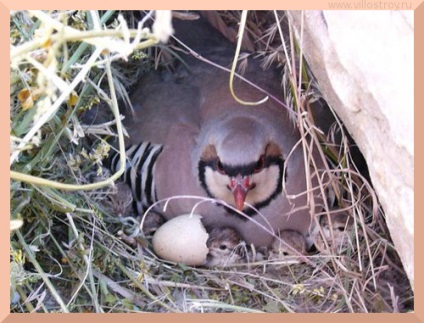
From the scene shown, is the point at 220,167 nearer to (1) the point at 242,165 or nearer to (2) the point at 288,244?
(1) the point at 242,165

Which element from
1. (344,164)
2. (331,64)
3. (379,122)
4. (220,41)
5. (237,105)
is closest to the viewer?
(379,122)

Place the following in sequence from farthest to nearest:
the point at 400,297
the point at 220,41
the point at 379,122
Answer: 1. the point at 220,41
2. the point at 400,297
3. the point at 379,122

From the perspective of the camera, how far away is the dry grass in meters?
2.42

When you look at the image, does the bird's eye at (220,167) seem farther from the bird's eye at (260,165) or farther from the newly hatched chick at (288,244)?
the newly hatched chick at (288,244)

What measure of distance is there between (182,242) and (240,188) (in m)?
0.32

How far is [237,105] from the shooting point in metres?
3.36

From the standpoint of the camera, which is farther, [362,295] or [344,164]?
[344,164]

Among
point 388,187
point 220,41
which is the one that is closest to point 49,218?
point 388,187

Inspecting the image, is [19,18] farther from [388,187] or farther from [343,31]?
[388,187]

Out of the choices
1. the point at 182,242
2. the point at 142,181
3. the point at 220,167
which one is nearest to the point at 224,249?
the point at 182,242

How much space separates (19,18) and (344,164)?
126cm

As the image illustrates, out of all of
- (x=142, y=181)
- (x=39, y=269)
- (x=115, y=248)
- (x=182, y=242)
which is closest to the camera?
(x=39, y=269)

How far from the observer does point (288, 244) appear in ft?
10.1

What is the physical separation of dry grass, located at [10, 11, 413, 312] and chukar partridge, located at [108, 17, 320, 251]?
0.25 meters
